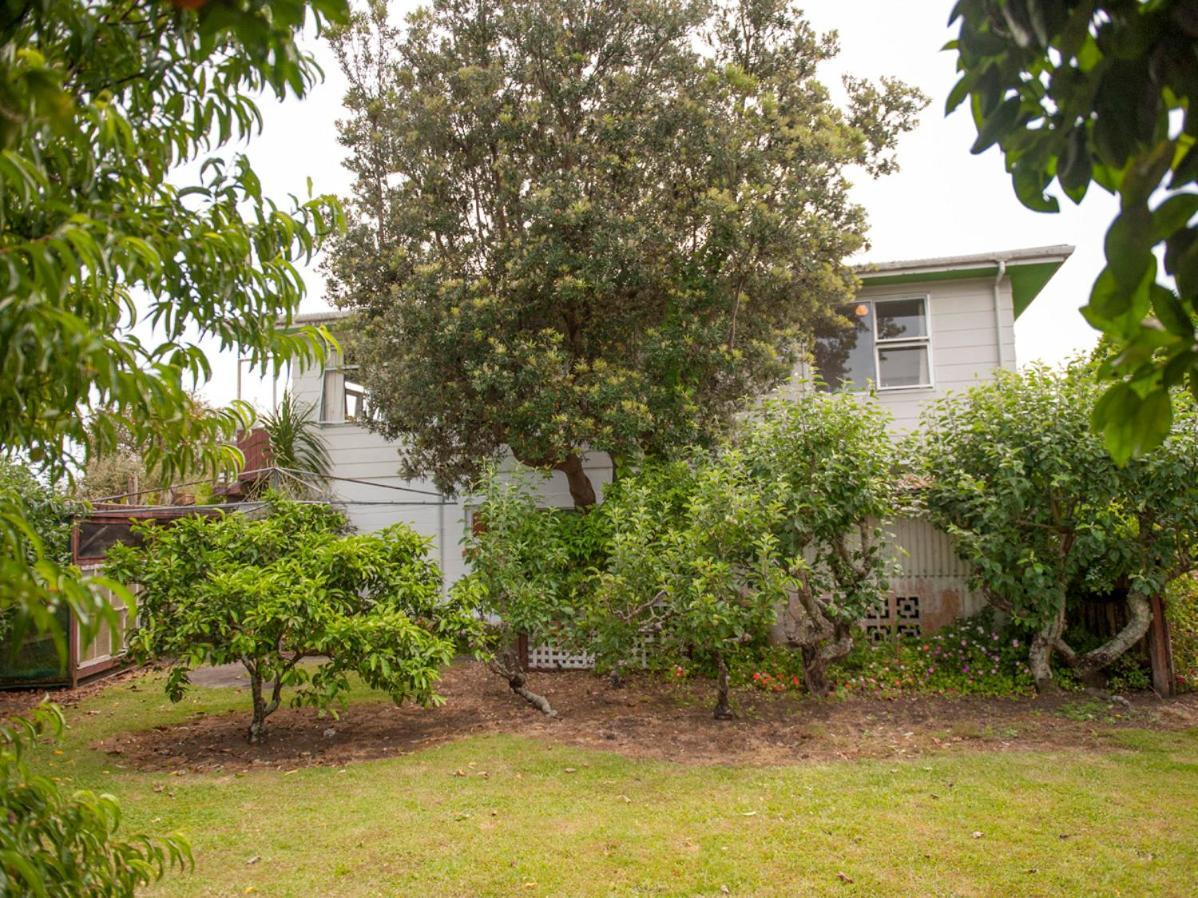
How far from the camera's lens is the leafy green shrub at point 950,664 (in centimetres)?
871

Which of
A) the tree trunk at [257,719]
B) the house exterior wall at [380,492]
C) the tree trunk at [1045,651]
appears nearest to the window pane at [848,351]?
the tree trunk at [1045,651]

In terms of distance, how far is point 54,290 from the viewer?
131cm

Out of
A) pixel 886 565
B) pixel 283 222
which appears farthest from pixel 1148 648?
pixel 283 222

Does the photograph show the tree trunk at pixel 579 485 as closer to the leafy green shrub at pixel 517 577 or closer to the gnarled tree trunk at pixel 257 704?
the leafy green shrub at pixel 517 577

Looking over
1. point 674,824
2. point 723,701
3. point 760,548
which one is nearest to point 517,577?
point 723,701

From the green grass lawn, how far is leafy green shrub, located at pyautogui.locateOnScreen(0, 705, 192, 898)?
2.83 metres

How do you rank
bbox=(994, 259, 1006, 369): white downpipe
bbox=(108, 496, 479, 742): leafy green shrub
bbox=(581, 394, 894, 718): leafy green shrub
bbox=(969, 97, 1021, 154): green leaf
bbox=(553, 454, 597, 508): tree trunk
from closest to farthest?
bbox=(969, 97, 1021, 154): green leaf < bbox=(108, 496, 479, 742): leafy green shrub < bbox=(581, 394, 894, 718): leafy green shrub < bbox=(553, 454, 597, 508): tree trunk < bbox=(994, 259, 1006, 369): white downpipe

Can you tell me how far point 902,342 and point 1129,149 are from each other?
40.1ft

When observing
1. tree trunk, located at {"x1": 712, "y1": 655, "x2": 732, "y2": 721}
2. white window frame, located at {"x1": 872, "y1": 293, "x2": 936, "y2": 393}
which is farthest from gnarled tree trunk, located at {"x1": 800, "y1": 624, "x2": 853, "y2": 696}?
white window frame, located at {"x1": 872, "y1": 293, "x2": 936, "y2": 393}

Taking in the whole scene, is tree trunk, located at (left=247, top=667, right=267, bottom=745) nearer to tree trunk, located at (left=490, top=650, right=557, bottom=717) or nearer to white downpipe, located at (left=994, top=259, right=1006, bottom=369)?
tree trunk, located at (left=490, top=650, right=557, bottom=717)

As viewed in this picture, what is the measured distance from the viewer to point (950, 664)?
9.25 metres

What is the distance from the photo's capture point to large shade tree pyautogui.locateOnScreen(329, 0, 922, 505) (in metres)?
9.71

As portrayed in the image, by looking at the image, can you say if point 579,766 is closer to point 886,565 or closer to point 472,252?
point 886,565

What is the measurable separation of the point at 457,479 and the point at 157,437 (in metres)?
8.80
